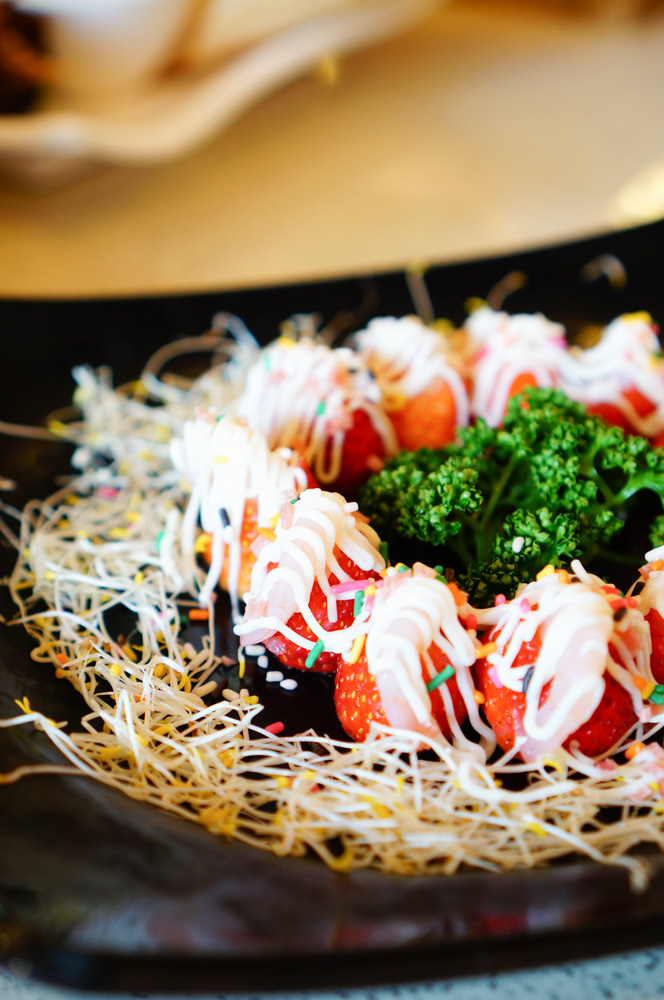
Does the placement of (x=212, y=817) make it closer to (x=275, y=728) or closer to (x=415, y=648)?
(x=275, y=728)

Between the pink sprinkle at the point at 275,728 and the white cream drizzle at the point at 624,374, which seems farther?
the white cream drizzle at the point at 624,374

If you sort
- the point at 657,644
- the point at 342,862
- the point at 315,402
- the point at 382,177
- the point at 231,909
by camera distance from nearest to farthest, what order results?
1. the point at 231,909
2. the point at 342,862
3. the point at 657,644
4. the point at 315,402
5. the point at 382,177

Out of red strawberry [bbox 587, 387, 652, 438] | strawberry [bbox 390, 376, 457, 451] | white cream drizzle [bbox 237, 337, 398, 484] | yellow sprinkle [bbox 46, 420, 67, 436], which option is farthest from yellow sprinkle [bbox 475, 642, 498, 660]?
yellow sprinkle [bbox 46, 420, 67, 436]

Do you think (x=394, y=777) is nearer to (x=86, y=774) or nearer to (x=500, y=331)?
(x=86, y=774)

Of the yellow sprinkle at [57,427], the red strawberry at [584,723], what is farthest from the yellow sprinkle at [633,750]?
the yellow sprinkle at [57,427]

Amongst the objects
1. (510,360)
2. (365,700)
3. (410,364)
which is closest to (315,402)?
(410,364)

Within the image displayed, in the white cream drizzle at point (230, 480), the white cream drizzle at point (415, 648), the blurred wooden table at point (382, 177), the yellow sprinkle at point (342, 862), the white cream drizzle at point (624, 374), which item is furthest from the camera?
the blurred wooden table at point (382, 177)

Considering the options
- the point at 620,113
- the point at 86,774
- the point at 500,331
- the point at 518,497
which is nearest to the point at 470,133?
the point at 620,113

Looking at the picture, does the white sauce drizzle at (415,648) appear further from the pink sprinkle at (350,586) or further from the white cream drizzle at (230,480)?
the white cream drizzle at (230,480)
